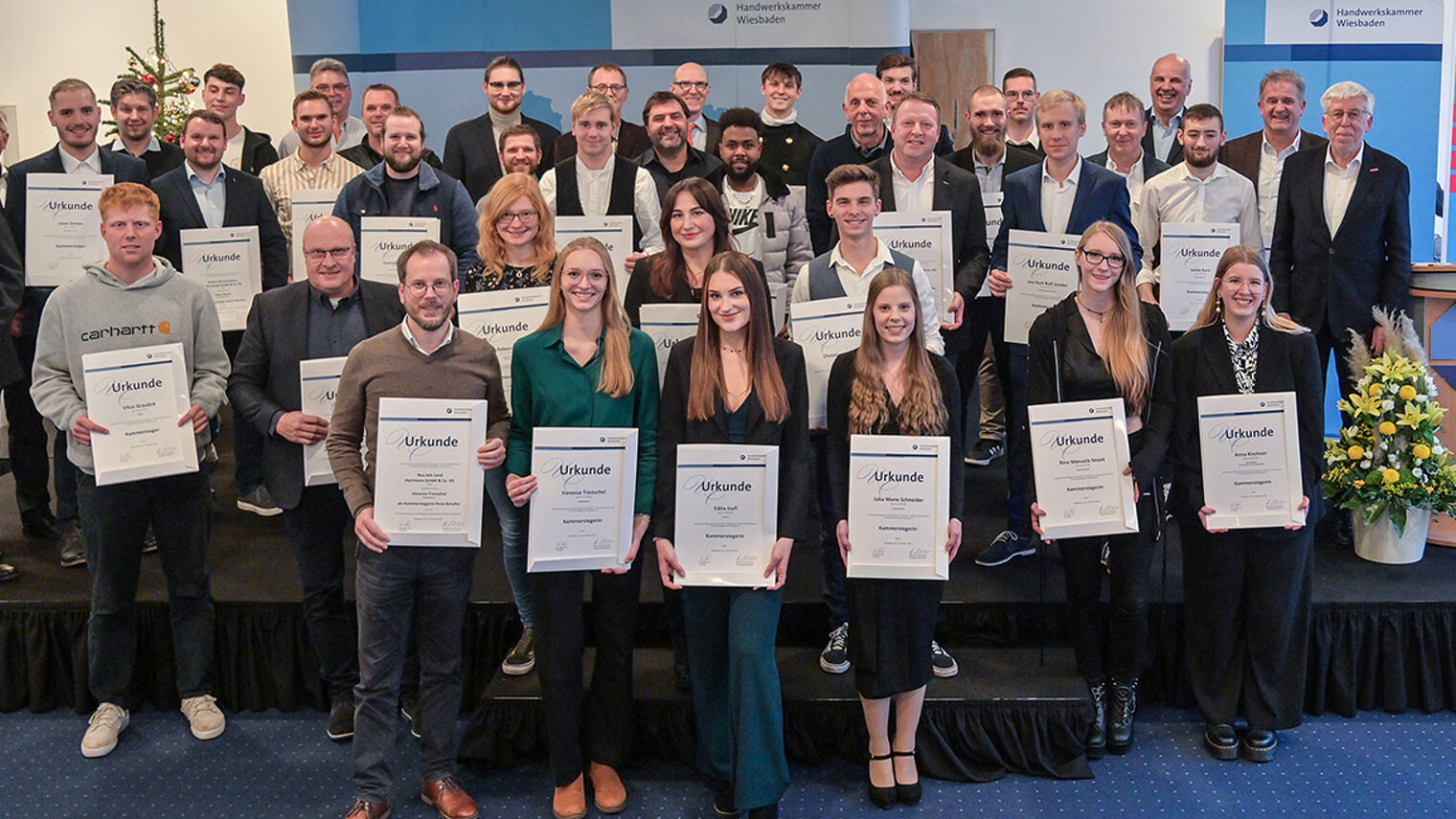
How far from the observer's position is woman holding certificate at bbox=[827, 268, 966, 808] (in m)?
3.40

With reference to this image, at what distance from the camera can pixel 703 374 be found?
3.33 metres

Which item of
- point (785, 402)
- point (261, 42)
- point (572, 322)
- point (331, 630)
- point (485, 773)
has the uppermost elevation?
point (261, 42)

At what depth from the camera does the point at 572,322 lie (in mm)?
3369

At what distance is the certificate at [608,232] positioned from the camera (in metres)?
4.38

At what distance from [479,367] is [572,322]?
0.30m

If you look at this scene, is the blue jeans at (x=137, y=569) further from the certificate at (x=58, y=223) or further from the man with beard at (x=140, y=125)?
the man with beard at (x=140, y=125)

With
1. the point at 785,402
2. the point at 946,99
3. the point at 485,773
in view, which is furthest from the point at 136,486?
the point at 946,99

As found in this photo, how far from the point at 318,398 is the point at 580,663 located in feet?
3.82

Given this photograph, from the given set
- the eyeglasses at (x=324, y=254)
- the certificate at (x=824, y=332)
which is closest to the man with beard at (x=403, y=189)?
the eyeglasses at (x=324, y=254)

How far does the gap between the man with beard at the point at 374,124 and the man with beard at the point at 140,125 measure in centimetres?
81

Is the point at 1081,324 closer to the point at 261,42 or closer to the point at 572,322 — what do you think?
the point at 572,322

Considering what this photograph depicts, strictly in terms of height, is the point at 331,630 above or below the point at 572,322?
below

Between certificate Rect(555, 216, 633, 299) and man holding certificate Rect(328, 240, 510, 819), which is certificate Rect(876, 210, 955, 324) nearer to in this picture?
certificate Rect(555, 216, 633, 299)

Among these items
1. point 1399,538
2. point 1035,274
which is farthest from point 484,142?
point 1399,538
